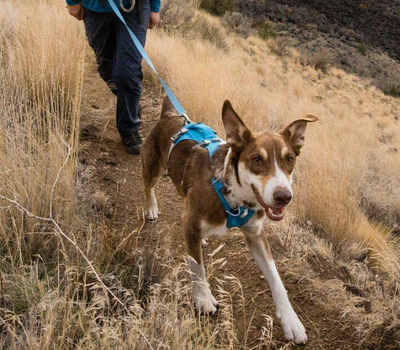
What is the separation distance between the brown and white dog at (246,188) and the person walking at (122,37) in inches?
71.0

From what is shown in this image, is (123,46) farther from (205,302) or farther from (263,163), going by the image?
(205,302)

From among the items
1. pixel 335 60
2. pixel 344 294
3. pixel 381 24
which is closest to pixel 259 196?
pixel 344 294

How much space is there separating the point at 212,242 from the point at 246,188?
1.37 m

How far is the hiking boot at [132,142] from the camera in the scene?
18.5 ft

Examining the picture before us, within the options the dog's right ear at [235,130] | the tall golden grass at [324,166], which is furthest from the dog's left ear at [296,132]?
the tall golden grass at [324,166]

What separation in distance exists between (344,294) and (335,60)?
29636mm

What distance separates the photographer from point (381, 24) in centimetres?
4050

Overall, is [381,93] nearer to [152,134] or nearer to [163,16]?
[163,16]

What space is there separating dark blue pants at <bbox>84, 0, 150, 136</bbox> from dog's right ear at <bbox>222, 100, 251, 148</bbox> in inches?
90.8

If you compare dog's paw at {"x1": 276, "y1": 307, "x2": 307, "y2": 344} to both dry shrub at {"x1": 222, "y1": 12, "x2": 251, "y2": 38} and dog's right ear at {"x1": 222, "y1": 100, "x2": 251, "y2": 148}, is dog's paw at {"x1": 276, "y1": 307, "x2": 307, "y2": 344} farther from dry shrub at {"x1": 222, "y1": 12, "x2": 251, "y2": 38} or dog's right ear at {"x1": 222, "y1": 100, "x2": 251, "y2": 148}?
dry shrub at {"x1": 222, "y1": 12, "x2": 251, "y2": 38}

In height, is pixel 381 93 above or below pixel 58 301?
below

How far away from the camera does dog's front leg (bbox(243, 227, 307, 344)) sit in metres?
3.00

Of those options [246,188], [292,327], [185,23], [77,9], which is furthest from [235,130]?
[185,23]

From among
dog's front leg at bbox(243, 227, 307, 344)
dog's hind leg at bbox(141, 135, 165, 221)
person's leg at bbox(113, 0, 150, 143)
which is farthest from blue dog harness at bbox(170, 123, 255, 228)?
person's leg at bbox(113, 0, 150, 143)
